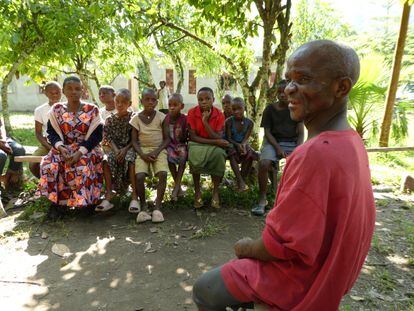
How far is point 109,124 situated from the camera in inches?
181

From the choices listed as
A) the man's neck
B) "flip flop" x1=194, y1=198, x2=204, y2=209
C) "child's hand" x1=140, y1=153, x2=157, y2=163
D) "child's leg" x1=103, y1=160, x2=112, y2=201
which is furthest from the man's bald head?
"child's leg" x1=103, y1=160, x2=112, y2=201

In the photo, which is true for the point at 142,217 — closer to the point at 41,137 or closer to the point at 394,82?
the point at 41,137

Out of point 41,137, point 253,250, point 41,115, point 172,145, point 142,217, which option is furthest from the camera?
point 41,115

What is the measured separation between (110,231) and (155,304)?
148 cm

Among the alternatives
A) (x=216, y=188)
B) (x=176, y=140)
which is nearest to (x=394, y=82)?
(x=216, y=188)

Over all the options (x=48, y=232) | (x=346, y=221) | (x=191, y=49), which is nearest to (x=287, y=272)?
(x=346, y=221)

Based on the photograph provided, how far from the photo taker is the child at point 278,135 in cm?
435

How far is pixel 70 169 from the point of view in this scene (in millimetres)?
4098

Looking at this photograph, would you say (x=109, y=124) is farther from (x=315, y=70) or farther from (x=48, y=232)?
(x=315, y=70)

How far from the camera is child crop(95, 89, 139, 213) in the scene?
4273 millimetres

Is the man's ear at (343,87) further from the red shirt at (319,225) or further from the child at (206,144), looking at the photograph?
the child at (206,144)

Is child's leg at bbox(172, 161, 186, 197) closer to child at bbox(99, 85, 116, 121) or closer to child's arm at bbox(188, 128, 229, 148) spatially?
child's arm at bbox(188, 128, 229, 148)

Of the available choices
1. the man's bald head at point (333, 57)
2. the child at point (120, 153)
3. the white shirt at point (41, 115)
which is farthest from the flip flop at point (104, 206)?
the man's bald head at point (333, 57)

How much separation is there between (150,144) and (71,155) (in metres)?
0.98
